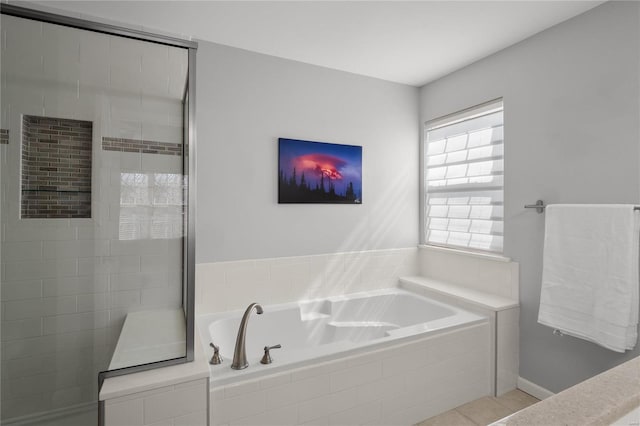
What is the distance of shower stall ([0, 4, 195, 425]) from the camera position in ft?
5.62

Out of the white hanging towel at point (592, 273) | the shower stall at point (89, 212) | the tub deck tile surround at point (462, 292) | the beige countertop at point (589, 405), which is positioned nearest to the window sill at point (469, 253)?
the tub deck tile surround at point (462, 292)

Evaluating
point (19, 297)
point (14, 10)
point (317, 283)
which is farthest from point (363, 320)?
point (14, 10)

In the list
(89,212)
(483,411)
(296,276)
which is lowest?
(483,411)

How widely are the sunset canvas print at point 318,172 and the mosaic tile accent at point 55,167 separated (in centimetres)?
146

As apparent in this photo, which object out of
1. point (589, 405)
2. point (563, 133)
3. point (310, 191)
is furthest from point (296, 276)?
point (589, 405)

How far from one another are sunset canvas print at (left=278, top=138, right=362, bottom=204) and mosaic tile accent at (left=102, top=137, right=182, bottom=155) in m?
1.20

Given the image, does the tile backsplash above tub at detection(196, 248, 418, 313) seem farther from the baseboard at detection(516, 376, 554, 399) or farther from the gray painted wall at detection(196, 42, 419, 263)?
the baseboard at detection(516, 376, 554, 399)

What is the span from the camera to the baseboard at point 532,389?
247 centimetres

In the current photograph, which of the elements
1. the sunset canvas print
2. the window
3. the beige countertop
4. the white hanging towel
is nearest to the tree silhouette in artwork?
the sunset canvas print

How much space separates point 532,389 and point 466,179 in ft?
5.74

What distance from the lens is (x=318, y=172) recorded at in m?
3.09

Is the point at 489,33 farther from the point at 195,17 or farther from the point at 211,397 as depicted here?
the point at 211,397

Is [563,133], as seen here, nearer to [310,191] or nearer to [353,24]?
[353,24]

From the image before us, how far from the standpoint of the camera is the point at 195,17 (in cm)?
232
